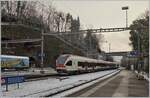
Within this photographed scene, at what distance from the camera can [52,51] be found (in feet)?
330

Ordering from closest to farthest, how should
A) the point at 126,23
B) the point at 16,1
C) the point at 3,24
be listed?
1. the point at 126,23
2. the point at 3,24
3. the point at 16,1

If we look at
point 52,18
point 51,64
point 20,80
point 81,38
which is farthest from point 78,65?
point 81,38

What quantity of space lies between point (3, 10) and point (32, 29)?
928 cm

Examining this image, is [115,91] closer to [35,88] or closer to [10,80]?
[35,88]

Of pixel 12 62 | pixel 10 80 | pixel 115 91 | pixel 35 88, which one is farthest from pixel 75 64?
pixel 10 80

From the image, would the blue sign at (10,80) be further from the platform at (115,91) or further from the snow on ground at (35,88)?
the platform at (115,91)

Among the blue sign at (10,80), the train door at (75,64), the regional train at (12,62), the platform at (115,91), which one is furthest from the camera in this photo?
the regional train at (12,62)

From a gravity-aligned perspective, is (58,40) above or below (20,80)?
above

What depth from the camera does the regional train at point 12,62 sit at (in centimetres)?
6966

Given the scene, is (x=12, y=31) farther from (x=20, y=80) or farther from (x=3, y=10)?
(x=20, y=80)

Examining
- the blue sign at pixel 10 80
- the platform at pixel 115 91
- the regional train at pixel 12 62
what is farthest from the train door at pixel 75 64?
the blue sign at pixel 10 80

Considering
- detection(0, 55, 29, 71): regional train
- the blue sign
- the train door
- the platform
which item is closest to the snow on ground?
the blue sign

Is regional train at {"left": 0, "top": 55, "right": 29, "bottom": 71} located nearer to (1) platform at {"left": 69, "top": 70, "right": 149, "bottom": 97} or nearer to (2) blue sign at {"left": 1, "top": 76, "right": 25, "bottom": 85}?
(1) platform at {"left": 69, "top": 70, "right": 149, "bottom": 97}

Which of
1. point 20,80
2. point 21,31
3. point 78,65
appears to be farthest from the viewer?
point 21,31
